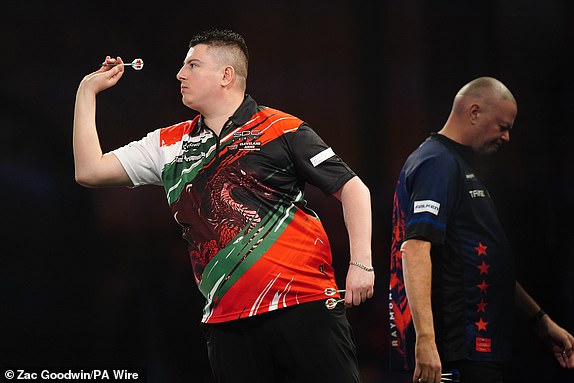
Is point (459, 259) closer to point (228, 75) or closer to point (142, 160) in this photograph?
point (228, 75)

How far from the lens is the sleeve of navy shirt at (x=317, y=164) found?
2930 mm

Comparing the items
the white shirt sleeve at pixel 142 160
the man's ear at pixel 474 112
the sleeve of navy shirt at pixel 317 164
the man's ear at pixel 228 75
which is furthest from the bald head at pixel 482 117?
the white shirt sleeve at pixel 142 160

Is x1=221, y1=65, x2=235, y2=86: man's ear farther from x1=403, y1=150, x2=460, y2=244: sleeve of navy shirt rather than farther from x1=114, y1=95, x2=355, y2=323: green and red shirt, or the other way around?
x1=403, y1=150, x2=460, y2=244: sleeve of navy shirt

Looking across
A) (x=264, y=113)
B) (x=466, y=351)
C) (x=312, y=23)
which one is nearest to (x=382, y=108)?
(x=312, y=23)

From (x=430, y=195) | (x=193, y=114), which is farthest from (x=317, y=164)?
(x=193, y=114)

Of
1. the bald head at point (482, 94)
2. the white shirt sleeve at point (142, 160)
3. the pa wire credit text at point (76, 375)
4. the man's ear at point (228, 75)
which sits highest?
the man's ear at point (228, 75)

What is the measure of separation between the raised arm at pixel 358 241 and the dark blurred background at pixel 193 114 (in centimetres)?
132

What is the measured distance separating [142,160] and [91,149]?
20 centimetres

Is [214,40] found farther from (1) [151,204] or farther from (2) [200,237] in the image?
(1) [151,204]

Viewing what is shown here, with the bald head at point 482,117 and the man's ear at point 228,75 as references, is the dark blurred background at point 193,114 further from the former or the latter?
the man's ear at point 228,75

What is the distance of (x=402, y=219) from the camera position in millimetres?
3270

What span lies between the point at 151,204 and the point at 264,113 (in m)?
1.38

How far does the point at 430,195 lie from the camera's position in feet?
10.2

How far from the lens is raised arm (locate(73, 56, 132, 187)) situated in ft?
9.75
